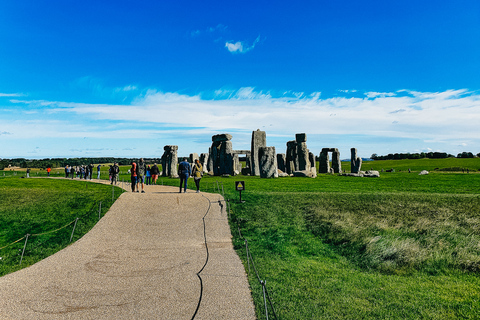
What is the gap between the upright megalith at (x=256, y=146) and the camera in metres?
32.1

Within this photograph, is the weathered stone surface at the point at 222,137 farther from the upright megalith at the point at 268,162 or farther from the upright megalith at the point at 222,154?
the upright megalith at the point at 268,162

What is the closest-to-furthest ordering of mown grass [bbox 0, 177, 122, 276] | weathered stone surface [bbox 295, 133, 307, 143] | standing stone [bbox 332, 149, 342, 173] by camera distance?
mown grass [bbox 0, 177, 122, 276]
weathered stone surface [bbox 295, 133, 307, 143]
standing stone [bbox 332, 149, 342, 173]

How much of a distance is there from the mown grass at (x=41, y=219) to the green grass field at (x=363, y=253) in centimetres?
598

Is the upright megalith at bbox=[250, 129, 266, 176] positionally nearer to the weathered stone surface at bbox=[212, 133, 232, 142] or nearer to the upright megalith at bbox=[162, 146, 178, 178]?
the weathered stone surface at bbox=[212, 133, 232, 142]

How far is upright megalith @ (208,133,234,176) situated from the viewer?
1242 inches

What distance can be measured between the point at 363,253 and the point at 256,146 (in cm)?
2356

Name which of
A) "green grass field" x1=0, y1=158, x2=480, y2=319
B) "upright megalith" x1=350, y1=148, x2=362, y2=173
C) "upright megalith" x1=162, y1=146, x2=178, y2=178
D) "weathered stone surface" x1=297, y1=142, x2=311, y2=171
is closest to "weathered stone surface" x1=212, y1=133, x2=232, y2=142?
"upright megalith" x1=162, y1=146, x2=178, y2=178

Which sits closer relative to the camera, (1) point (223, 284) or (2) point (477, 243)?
(1) point (223, 284)

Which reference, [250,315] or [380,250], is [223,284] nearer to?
[250,315]

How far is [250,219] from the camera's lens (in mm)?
12891

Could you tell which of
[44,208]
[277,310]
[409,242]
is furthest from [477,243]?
[44,208]

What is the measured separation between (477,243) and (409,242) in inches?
77.6

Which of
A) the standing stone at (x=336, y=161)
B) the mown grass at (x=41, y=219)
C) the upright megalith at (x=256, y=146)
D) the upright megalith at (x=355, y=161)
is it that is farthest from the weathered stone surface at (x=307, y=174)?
the mown grass at (x=41, y=219)

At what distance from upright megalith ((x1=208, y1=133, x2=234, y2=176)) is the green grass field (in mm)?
15045
